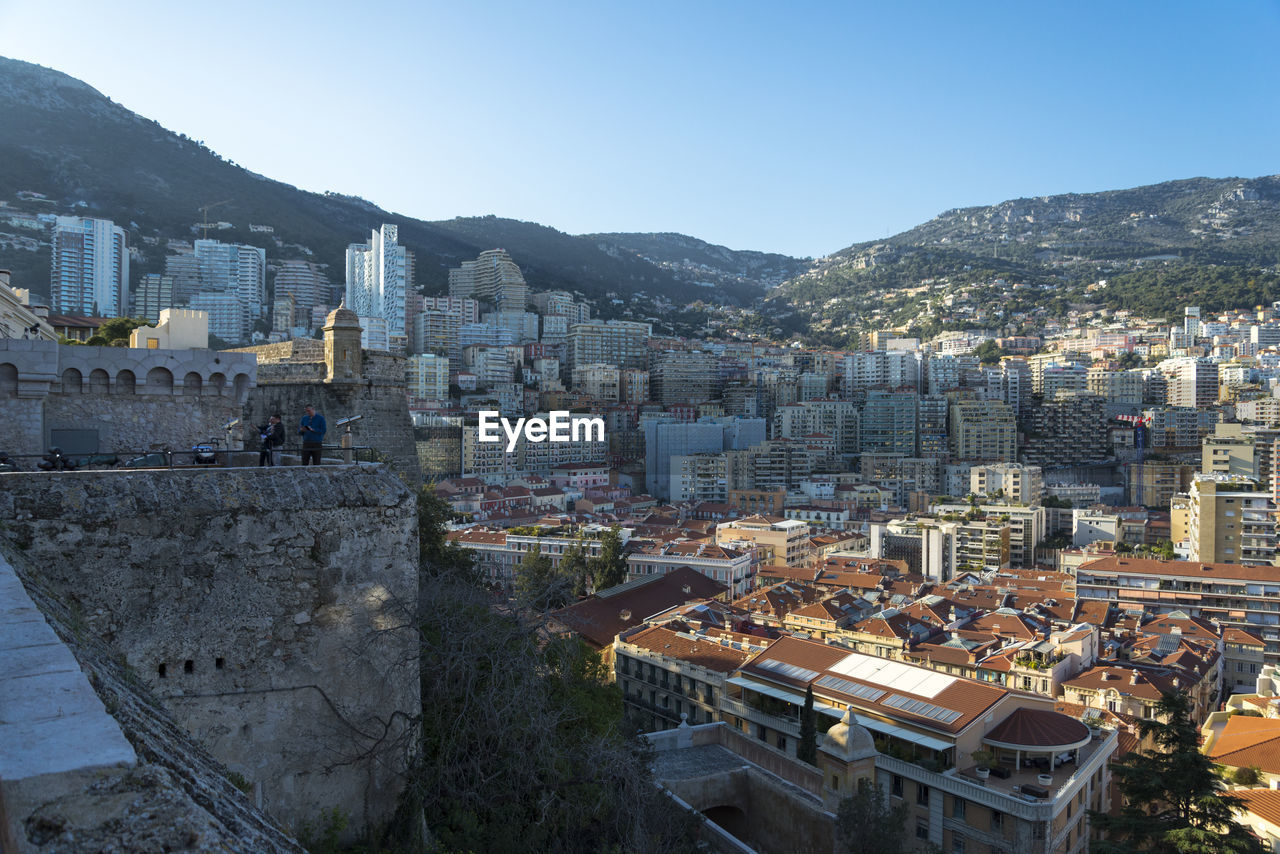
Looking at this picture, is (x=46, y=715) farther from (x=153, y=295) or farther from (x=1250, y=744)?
(x=153, y=295)

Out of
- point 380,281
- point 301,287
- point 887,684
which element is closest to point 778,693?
point 887,684

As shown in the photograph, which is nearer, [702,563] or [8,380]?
[8,380]

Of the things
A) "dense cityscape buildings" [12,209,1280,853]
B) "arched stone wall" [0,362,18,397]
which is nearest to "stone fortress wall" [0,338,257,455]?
"arched stone wall" [0,362,18,397]

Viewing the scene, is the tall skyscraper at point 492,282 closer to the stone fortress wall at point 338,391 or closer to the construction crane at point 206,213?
the construction crane at point 206,213

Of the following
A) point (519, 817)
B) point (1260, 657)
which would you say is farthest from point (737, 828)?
point (1260, 657)

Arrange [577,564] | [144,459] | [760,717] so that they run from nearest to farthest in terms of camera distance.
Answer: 1. [144,459]
2. [760,717]
3. [577,564]

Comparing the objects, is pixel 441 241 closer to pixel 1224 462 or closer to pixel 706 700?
pixel 1224 462

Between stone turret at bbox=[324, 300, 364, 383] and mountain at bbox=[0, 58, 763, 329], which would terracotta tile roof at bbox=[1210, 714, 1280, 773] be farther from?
mountain at bbox=[0, 58, 763, 329]
